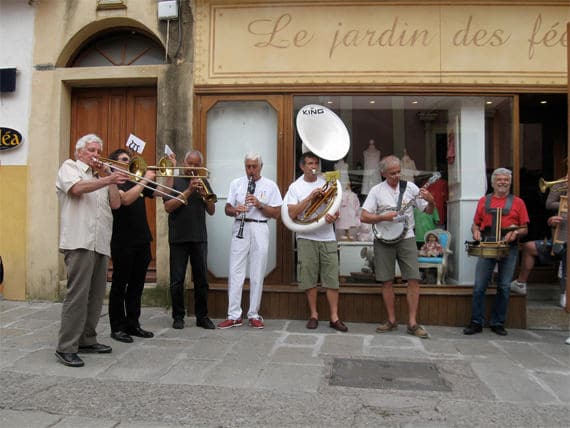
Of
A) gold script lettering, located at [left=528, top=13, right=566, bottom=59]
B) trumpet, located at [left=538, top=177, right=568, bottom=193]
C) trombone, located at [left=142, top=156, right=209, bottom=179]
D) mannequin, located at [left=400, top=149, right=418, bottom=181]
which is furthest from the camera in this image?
mannequin, located at [left=400, top=149, right=418, bottom=181]

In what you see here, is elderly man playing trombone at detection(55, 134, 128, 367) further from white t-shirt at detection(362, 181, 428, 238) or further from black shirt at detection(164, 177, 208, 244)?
white t-shirt at detection(362, 181, 428, 238)

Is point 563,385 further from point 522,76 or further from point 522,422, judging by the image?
point 522,76

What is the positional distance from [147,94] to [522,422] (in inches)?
230

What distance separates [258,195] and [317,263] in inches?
40.0

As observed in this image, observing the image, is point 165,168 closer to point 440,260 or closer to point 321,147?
point 321,147

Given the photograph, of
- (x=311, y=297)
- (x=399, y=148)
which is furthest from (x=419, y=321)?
(x=399, y=148)

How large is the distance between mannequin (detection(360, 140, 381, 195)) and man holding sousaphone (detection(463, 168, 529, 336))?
1.55 m

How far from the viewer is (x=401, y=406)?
3537mm

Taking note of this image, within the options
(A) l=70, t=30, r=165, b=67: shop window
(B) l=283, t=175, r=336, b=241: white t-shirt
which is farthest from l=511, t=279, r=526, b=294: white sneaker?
(A) l=70, t=30, r=165, b=67: shop window

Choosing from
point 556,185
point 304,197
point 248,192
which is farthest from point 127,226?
point 556,185

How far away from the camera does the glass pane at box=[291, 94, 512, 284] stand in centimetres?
630

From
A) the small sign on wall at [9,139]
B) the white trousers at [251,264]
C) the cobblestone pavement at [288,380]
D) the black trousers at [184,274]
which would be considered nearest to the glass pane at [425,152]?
the white trousers at [251,264]

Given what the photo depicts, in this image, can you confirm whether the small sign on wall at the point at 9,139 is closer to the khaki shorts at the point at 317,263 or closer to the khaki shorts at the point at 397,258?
the khaki shorts at the point at 317,263

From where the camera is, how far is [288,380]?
401cm
